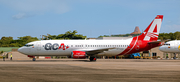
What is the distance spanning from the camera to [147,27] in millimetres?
43812

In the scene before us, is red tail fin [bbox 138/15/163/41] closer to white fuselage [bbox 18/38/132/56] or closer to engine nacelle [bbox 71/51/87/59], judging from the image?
white fuselage [bbox 18/38/132/56]

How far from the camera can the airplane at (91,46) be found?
41.1m

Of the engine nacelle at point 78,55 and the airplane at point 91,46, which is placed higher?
the airplane at point 91,46

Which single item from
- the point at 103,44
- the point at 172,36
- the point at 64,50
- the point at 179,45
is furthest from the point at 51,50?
the point at 172,36

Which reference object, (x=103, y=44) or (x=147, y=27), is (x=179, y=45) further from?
(x=103, y=44)

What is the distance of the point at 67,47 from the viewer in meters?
41.5

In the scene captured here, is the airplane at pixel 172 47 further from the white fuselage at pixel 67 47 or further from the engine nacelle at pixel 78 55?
the engine nacelle at pixel 78 55

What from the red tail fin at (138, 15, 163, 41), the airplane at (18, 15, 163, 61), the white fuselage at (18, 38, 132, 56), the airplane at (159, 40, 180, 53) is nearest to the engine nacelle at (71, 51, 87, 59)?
the airplane at (18, 15, 163, 61)

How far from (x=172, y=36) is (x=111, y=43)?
126m

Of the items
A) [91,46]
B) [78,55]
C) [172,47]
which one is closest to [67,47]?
[78,55]

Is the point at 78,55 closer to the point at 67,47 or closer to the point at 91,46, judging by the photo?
the point at 67,47

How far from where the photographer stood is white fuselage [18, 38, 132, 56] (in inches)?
1618

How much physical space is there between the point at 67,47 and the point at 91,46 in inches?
179

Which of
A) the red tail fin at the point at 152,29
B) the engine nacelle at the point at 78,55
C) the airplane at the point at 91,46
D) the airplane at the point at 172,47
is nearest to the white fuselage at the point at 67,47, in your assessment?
the airplane at the point at 91,46
